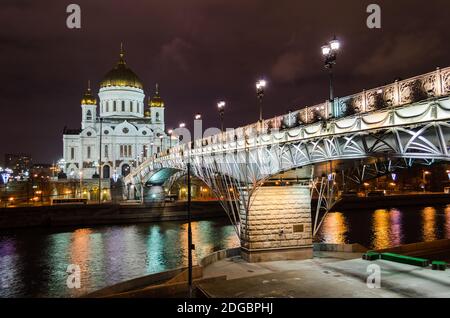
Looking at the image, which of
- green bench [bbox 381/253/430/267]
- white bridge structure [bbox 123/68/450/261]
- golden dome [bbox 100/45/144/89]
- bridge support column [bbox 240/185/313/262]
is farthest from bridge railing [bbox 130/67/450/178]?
golden dome [bbox 100/45/144/89]

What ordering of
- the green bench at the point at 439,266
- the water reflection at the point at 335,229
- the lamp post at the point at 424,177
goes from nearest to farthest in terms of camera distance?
the green bench at the point at 439,266, the water reflection at the point at 335,229, the lamp post at the point at 424,177

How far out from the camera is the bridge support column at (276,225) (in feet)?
79.4

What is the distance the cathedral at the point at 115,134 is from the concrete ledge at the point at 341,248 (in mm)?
82470

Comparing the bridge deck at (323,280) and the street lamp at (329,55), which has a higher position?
the street lamp at (329,55)

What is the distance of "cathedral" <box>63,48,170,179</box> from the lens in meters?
108

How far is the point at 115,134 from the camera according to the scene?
10956cm

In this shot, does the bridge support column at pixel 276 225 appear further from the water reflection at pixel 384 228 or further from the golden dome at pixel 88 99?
the golden dome at pixel 88 99

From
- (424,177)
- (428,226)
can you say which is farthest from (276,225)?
(424,177)

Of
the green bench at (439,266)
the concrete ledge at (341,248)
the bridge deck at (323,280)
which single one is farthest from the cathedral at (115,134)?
the green bench at (439,266)

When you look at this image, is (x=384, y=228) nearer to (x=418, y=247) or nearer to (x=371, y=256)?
(x=418, y=247)

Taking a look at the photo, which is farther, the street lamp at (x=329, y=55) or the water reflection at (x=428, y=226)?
the water reflection at (x=428, y=226)

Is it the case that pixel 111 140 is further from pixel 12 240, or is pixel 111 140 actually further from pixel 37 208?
pixel 12 240

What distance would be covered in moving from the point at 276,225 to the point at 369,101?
415 inches
